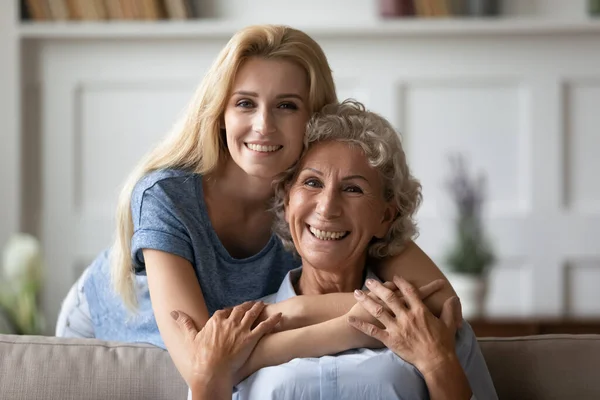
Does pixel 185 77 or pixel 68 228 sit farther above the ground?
pixel 185 77

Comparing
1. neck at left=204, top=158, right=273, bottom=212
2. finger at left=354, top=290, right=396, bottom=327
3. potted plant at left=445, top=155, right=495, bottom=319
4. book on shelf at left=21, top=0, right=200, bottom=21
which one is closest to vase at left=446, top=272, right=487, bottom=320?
potted plant at left=445, top=155, right=495, bottom=319

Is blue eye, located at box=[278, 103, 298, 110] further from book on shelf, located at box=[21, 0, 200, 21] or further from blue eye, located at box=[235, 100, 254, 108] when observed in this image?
book on shelf, located at box=[21, 0, 200, 21]

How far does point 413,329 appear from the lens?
1.69 metres

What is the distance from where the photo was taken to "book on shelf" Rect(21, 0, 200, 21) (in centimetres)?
404

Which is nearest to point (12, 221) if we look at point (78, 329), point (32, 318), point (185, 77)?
point (32, 318)

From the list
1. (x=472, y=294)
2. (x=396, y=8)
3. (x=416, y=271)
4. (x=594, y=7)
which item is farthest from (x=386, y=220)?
(x=594, y=7)

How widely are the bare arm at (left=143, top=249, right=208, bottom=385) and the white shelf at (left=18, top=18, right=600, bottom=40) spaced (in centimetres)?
235

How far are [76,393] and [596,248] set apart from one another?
9.67ft

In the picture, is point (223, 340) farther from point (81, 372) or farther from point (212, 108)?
point (212, 108)

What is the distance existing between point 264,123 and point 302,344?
500mm

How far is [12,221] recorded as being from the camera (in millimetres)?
4113

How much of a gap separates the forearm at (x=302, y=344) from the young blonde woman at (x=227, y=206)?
0.02 meters

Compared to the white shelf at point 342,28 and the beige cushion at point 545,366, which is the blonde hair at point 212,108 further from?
the white shelf at point 342,28

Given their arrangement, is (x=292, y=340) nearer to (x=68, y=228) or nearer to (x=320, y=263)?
(x=320, y=263)
